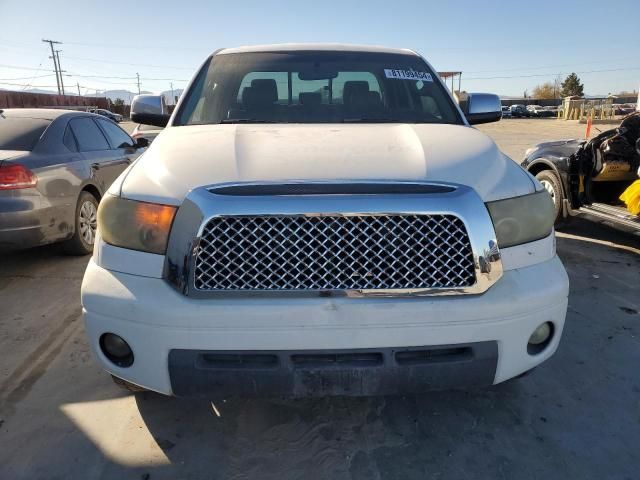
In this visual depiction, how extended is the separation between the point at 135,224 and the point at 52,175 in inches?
120

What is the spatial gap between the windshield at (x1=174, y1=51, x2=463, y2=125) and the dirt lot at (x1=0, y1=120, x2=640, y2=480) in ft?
5.47

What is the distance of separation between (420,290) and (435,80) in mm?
2085

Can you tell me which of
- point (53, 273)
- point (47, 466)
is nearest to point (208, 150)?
point (47, 466)

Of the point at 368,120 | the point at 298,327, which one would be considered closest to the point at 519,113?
the point at 368,120

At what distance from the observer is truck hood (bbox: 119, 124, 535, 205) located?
1.95m

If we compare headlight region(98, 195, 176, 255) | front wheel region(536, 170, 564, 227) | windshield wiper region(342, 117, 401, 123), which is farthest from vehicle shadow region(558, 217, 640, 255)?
headlight region(98, 195, 176, 255)

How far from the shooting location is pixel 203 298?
1813mm

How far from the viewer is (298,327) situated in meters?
1.79

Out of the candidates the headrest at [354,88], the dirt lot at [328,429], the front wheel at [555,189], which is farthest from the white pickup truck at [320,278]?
the front wheel at [555,189]

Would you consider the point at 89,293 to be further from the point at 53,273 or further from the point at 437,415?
the point at 53,273

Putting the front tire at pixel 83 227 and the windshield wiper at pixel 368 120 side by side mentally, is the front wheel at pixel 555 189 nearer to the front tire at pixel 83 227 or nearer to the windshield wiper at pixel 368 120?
the windshield wiper at pixel 368 120

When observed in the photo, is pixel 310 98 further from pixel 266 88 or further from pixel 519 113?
pixel 519 113

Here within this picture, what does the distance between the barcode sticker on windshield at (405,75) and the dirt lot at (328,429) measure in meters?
2.01

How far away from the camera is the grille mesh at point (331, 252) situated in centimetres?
180
